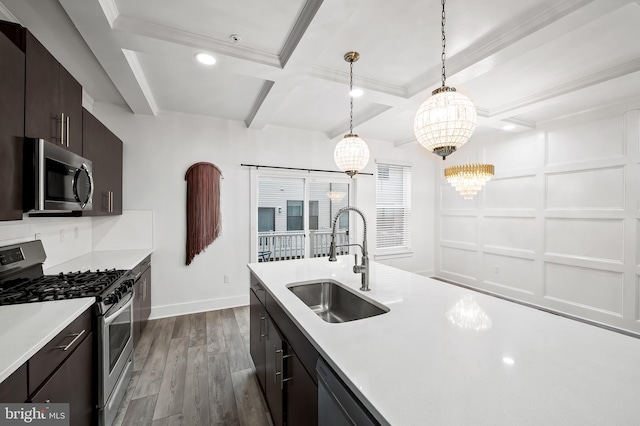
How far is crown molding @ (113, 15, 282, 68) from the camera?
1879 mm

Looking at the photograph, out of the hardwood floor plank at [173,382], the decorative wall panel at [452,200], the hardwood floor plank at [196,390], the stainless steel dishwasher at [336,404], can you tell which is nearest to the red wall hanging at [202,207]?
the hardwood floor plank at [173,382]

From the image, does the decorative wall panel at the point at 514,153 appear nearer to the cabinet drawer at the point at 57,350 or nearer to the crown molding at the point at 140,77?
the crown molding at the point at 140,77

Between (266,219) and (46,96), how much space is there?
9.30ft

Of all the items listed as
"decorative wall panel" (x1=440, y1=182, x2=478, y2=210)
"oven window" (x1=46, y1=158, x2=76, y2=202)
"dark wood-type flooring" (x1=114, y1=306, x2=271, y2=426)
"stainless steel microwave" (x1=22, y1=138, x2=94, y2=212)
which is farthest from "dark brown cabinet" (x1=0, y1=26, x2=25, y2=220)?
"decorative wall panel" (x1=440, y1=182, x2=478, y2=210)

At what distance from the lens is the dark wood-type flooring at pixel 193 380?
6.04 feet

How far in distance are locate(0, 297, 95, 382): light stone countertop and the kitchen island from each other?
96cm

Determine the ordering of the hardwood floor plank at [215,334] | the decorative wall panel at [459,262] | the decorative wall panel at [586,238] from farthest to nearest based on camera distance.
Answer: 1. the decorative wall panel at [459,262]
2. the decorative wall panel at [586,238]
3. the hardwood floor plank at [215,334]

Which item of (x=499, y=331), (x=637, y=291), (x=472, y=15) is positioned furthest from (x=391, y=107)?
(x=637, y=291)

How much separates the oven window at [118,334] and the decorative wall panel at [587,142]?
5.36 meters

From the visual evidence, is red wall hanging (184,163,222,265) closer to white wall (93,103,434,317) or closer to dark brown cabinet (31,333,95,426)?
white wall (93,103,434,317)

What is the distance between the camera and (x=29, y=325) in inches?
45.4

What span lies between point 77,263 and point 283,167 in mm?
2714

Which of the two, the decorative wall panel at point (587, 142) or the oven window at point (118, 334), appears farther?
the decorative wall panel at point (587, 142)

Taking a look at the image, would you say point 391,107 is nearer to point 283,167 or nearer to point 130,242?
point 283,167
